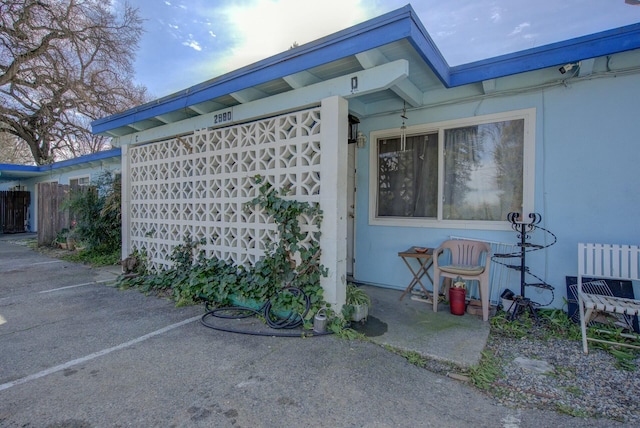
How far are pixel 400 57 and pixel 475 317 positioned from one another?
2.90 metres

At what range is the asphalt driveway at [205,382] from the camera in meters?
1.86

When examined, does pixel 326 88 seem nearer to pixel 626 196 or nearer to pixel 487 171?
pixel 487 171

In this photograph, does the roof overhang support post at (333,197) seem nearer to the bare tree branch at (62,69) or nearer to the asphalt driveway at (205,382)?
the asphalt driveway at (205,382)

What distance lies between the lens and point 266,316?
3273mm

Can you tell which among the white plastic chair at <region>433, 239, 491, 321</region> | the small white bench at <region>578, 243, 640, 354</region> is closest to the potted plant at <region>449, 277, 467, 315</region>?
the white plastic chair at <region>433, 239, 491, 321</region>

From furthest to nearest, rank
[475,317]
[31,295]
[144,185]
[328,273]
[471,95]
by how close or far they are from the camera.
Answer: [144,185]
[31,295]
[471,95]
[475,317]
[328,273]

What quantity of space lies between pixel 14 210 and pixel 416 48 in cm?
1779

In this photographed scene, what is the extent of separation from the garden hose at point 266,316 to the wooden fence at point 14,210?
1526 cm

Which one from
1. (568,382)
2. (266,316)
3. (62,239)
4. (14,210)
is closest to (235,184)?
(266,316)

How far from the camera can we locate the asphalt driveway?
6.11 ft

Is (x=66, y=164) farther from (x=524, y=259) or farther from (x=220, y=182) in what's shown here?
(x=524, y=259)

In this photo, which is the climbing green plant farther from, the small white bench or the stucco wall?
the small white bench

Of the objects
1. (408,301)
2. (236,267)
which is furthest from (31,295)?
(408,301)

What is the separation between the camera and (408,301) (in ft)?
13.1
